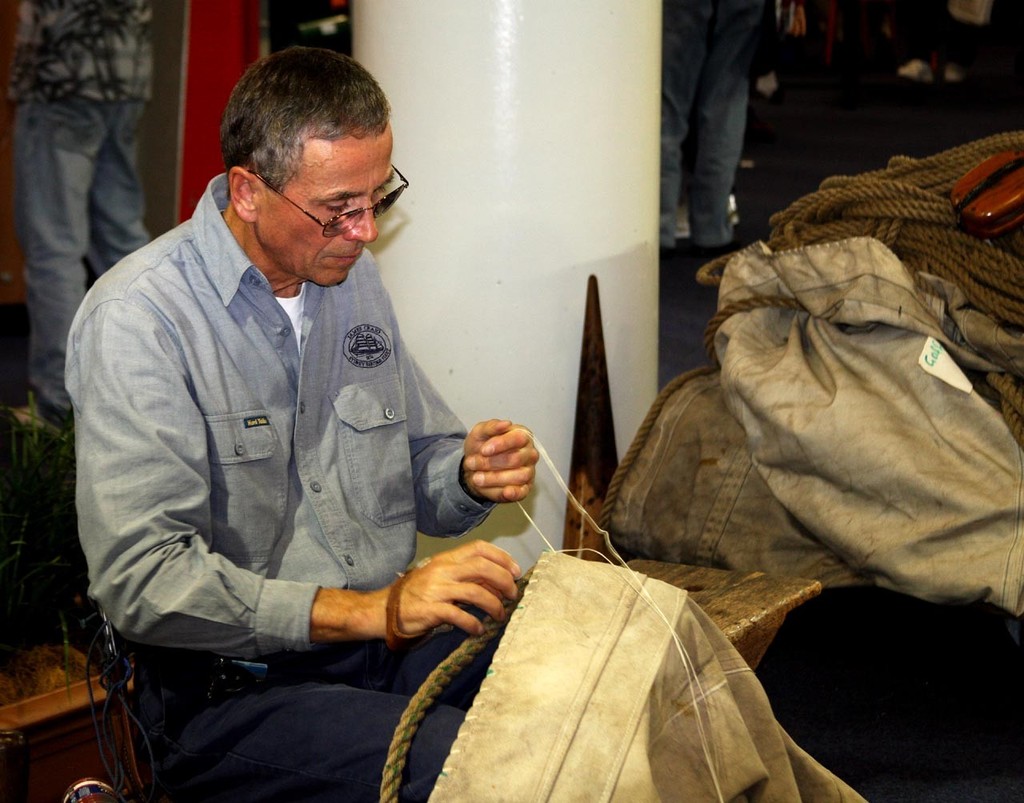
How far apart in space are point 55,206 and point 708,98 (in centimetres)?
315

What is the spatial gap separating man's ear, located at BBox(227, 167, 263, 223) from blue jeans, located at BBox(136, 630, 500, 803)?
605mm

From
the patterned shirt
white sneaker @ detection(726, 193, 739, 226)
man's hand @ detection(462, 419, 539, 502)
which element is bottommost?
white sneaker @ detection(726, 193, 739, 226)

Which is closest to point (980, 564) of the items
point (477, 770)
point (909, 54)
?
point (477, 770)

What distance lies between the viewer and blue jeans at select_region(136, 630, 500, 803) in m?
1.58

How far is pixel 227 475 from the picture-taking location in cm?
174

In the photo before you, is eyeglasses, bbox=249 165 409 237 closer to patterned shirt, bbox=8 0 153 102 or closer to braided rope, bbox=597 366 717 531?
braided rope, bbox=597 366 717 531

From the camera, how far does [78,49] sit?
3945 mm

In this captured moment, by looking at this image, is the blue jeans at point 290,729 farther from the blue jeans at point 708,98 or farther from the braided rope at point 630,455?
the blue jeans at point 708,98

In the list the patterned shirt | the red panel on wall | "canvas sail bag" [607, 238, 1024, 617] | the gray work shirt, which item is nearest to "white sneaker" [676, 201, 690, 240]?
the red panel on wall

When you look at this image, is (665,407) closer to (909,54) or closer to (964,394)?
(964,394)

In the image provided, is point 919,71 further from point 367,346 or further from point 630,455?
point 367,346

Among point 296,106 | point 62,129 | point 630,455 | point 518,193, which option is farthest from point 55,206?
point 296,106

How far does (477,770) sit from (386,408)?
660 millimetres

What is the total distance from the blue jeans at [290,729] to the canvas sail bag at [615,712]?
112 millimetres
